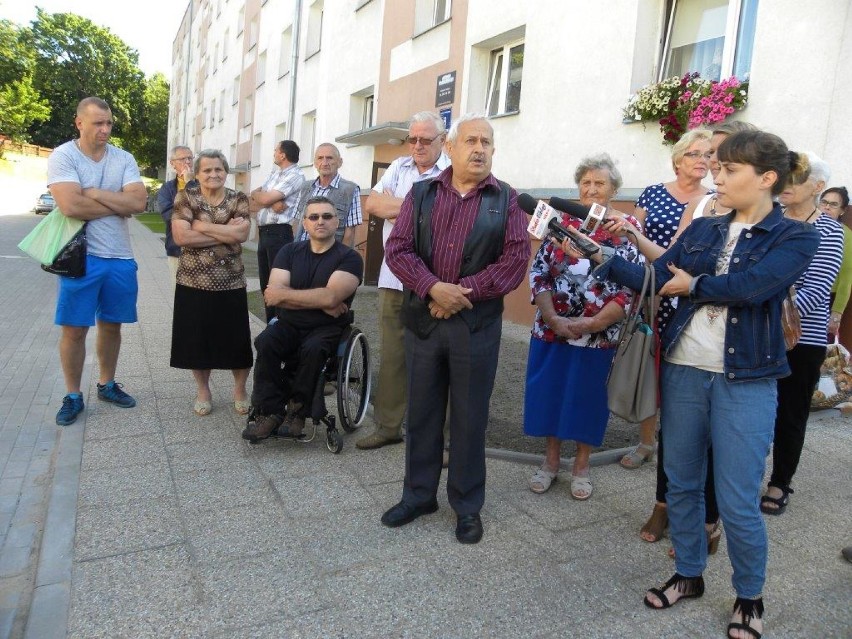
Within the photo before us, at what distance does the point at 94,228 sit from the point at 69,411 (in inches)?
50.7

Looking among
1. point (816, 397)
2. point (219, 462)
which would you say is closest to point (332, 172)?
point (219, 462)

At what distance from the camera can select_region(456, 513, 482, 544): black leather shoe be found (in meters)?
3.14

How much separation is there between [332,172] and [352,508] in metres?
3.24

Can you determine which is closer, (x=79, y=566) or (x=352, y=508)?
(x=79, y=566)

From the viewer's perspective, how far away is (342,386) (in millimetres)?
4293

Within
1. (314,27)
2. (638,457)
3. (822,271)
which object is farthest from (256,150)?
(822,271)

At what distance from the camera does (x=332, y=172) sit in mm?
5750

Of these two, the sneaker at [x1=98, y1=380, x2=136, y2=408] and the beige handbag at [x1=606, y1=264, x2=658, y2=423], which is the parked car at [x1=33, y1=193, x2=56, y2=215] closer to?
the sneaker at [x1=98, y1=380, x2=136, y2=408]

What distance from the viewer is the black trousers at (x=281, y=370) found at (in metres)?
4.15

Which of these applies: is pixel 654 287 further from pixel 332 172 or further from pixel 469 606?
pixel 332 172

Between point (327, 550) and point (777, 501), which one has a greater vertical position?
point (777, 501)

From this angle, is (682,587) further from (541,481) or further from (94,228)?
(94,228)

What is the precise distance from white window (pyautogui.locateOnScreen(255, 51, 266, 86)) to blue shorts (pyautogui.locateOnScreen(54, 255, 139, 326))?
2111cm

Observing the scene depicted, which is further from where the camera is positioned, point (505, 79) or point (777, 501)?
point (505, 79)
